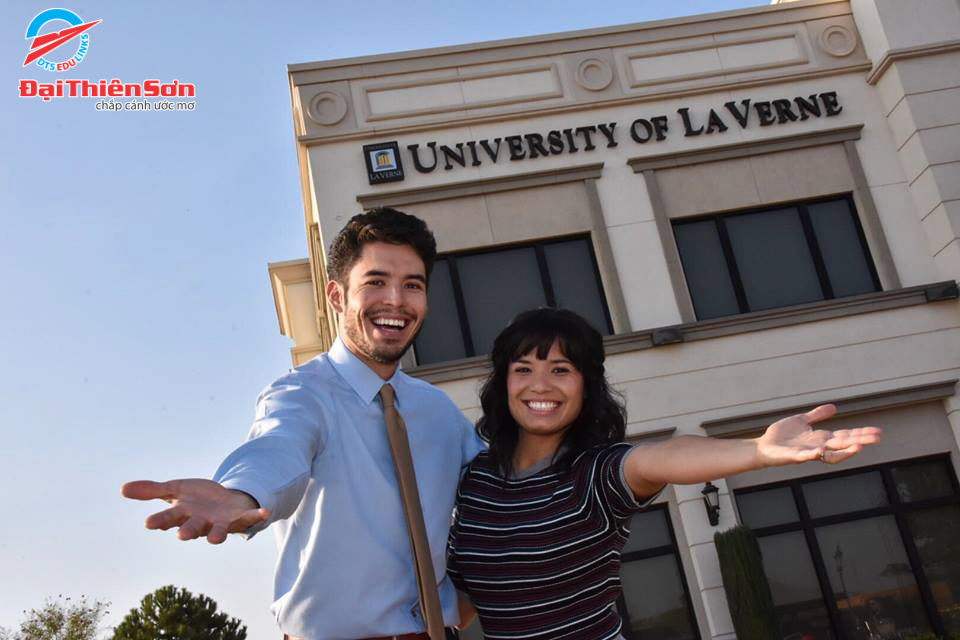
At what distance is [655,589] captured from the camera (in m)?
10.6

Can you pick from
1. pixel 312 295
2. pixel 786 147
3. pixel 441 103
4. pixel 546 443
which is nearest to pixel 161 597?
pixel 312 295

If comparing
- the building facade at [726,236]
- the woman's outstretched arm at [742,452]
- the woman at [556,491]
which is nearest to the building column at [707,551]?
the building facade at [726,236]

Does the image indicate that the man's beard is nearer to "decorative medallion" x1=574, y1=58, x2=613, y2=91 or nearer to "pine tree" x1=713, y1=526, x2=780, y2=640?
"pine tree" x1=713, y1=526, x2=780, y2=640

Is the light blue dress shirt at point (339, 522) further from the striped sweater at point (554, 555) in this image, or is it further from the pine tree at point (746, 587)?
the pine tree at point (746, 587)

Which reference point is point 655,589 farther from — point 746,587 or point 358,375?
point 358,375

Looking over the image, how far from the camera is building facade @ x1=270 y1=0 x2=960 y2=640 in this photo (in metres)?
10.7

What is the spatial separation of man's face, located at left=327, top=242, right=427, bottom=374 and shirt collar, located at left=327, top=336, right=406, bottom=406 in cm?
3

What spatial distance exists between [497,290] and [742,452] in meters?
9.07

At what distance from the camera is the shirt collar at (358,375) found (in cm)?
281

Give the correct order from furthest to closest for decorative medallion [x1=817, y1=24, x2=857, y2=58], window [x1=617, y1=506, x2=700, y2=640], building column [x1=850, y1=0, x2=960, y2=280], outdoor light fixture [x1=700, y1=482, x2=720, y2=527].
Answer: decorative medallion [x1=817, y1=24, x2=857, y2=58] → building column [x1=850, y1=0, x2=960, y2=280] → window [x1=617, y1=506, x2=700, y2=640] → outdoor light fixture [x1=700, y1=482, x2=720, y2=527]

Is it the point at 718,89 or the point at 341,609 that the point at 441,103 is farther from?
the point at 341,609

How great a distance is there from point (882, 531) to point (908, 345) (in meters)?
2.20

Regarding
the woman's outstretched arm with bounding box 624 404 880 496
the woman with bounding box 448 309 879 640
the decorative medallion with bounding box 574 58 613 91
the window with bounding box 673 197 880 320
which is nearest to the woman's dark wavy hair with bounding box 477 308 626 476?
the woman with bounding box 448 309 879 640

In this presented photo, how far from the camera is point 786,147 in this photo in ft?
38.3
